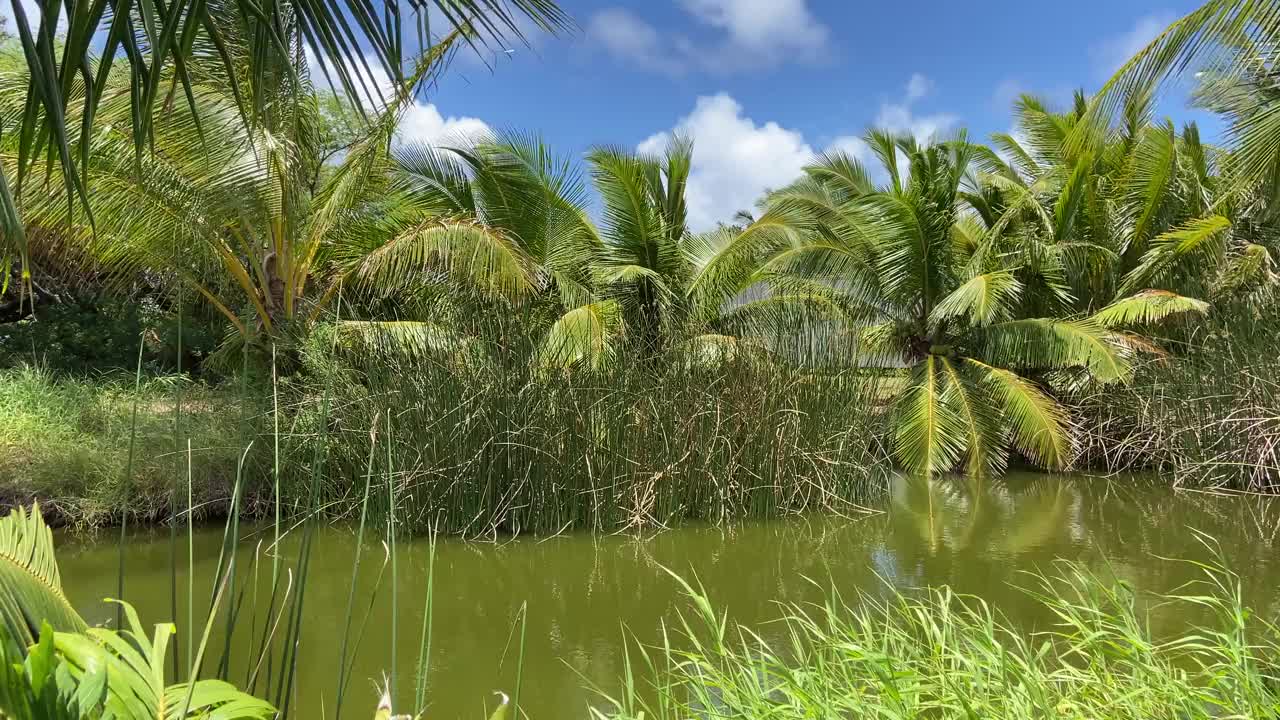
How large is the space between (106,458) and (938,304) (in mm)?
8748

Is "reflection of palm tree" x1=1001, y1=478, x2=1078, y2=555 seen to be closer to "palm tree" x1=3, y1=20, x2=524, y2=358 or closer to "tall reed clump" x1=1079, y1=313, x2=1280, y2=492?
"tall reed clump" x1=1079, y1=313, x2=1280, y2=492

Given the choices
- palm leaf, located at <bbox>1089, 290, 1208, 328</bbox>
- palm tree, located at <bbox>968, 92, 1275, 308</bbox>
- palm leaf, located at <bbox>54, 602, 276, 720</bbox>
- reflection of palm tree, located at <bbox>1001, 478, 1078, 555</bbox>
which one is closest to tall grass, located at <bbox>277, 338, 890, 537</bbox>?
reflection of palm tree, located at <bbox>1001, 478, 1078, 555</bbox>

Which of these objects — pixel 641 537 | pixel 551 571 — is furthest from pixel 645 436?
pixel 551 571

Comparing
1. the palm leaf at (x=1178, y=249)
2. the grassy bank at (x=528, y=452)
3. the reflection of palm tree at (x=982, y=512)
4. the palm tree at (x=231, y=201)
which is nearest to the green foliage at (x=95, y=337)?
the palm tree at (x=231, y=201)

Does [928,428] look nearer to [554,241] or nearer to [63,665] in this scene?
[554,241]

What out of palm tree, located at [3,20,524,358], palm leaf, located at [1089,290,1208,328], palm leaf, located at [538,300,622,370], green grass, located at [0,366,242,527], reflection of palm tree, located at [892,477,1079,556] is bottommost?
reflection of palm tree, located at [892,477,1079,556]

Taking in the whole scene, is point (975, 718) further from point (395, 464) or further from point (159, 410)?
point (159, 410)

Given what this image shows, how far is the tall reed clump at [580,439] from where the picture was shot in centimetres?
575

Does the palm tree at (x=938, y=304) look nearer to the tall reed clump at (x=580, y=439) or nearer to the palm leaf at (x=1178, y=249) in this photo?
the palm leaf at (x=1178, y=249)

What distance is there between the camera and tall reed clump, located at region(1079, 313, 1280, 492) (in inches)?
287

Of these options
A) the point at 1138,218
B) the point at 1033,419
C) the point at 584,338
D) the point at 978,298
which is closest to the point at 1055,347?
the point at 1033,419

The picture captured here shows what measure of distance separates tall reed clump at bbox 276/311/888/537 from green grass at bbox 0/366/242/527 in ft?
2.84

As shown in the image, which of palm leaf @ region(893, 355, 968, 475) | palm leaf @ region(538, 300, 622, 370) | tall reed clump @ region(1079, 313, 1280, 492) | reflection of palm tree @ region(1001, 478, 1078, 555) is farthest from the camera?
palm leaf @ region(893, 355, 968, 475)

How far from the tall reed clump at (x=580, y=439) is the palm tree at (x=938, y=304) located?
257 cm
